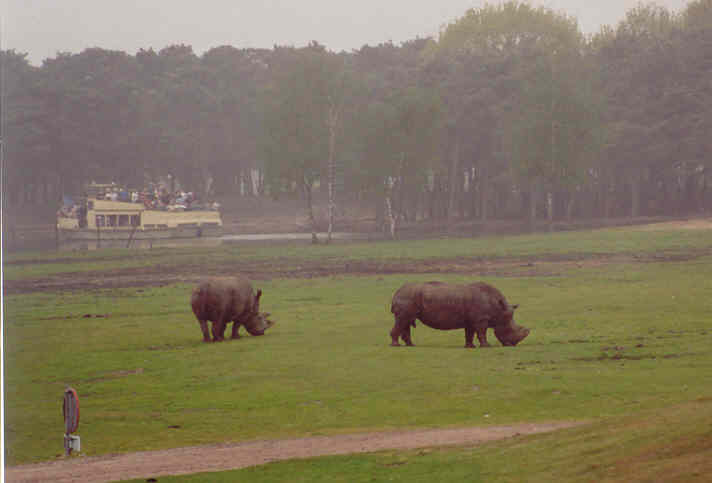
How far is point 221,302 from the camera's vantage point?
18.3 m

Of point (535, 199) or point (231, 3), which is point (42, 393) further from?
point (535, 199)

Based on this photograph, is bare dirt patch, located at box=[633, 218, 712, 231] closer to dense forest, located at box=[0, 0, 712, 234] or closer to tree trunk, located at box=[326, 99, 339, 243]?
dense forest, located at box=[0, 0, 712, 234]

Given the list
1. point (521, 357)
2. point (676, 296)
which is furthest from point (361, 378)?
point (676, 296)

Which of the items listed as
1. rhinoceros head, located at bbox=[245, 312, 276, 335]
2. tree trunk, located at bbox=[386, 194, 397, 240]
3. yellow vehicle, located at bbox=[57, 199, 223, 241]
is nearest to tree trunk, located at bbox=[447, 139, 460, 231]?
tree trunk, located at bbox=[386, 194, 397, 240]

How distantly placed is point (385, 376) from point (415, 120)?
2896cm

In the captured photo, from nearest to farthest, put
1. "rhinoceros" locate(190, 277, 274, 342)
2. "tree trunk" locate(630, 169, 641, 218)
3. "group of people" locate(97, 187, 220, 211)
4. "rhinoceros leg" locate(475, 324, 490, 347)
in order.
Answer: "rhinoceros leg" locate(475, 324, 490, 347)
"rhinoceros" locate(190, 277, 274, 342)
"tree trunk" locate(630, 169, 641, 218)
"group of people" locate(97, 187, 220, 211)

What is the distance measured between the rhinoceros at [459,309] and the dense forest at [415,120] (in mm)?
10942

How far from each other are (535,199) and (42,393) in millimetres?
25720

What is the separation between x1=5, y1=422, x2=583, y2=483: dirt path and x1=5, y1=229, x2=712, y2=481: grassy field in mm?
489

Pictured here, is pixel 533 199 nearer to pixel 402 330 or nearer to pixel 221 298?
pixel 221 298

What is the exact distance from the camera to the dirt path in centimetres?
1029

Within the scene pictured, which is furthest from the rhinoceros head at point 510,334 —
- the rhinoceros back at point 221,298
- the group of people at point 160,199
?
the group of people at point 160,199

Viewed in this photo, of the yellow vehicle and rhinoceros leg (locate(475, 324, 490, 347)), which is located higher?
the yellow vehicle

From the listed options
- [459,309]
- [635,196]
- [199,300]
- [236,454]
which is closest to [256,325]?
[199,300]
